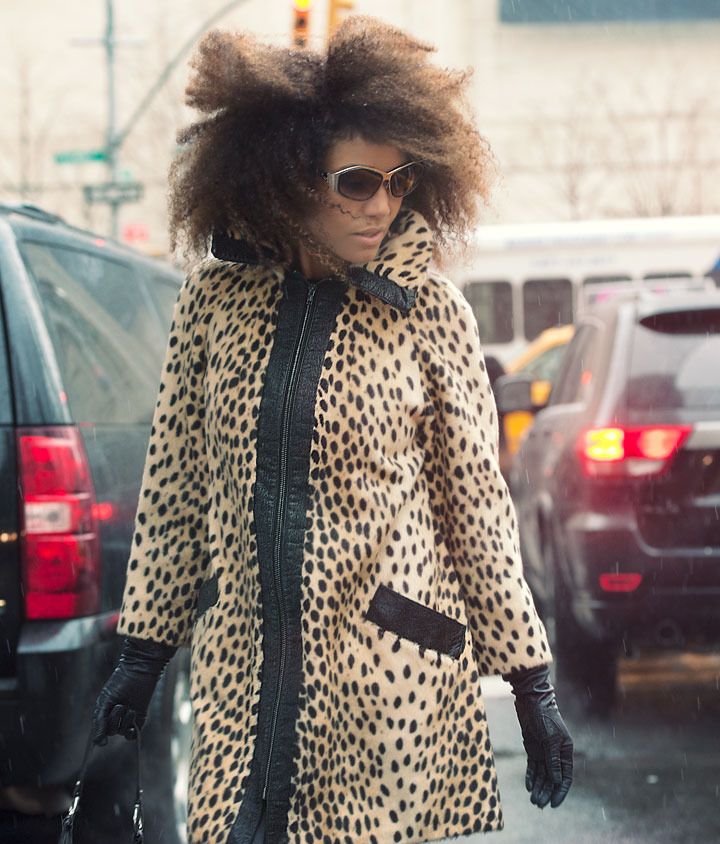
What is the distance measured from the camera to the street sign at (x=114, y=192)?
18.9 metres

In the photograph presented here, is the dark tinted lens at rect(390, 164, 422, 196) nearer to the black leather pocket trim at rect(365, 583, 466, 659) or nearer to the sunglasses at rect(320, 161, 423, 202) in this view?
the sunglasses at rect(320, 161, 423, 202)

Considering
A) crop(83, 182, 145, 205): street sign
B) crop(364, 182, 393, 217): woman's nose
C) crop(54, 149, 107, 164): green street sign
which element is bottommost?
crop(364, 182, 393, 217): woman's nose

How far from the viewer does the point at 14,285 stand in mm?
3750

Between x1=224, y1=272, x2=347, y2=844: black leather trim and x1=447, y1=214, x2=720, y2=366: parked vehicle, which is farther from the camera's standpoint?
x1=447, y1=214, x2=720, y2=366: parked vehicle

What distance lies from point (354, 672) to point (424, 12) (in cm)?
4838

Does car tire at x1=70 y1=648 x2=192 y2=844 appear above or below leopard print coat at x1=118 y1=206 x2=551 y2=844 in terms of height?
below

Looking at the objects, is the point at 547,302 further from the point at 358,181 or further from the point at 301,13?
the point at 358,181

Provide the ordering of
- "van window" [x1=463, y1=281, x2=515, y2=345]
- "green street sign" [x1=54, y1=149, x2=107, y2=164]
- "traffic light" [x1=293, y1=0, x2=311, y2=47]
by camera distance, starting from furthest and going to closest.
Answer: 1. "van window" [x1=463, y1=281, x2=515, y2=345]
2. "green street sign" [x1=54, y1=149, x2=107, y2=164]
3. "traffic light" [x1=293, y1=0, x2=311, y2=47]

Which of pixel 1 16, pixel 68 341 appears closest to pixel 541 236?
pixel 68 341

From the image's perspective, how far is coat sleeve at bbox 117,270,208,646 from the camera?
2.62 meters

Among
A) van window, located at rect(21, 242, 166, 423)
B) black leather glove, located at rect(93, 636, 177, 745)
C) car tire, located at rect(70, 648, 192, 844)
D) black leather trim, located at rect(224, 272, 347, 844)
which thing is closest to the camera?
black leather trim, located at rect(224, 272, 347, 844)

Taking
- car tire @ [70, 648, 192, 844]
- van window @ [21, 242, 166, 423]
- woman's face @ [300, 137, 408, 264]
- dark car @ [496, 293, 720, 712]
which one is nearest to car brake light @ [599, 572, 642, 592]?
dark car @ [496, 293, 720, 712]

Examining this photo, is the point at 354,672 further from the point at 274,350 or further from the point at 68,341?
the point at 68,341

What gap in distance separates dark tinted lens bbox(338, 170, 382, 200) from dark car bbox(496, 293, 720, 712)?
323cm
